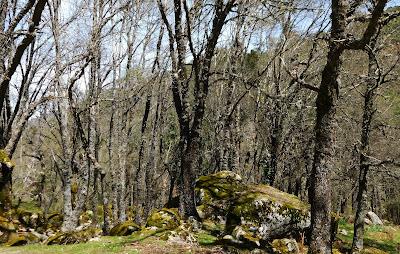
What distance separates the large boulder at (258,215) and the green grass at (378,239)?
537 centimetres

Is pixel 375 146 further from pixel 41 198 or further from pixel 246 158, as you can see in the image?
pixel 41 198

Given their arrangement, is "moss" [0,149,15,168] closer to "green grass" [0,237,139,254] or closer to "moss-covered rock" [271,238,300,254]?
"green grass" [0,237,139,254]

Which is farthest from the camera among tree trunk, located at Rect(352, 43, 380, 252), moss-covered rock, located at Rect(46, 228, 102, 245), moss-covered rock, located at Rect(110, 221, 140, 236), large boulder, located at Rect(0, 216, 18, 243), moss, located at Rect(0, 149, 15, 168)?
tree trunk, located at Rect(352, 43, 380, 252)

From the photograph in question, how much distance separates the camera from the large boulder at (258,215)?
1162 cm

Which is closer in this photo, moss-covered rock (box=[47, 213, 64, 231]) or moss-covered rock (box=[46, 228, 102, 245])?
moss-covered rock (box=[46, 228, 102, 245])

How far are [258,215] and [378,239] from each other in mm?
12390

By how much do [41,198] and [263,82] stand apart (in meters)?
24.7

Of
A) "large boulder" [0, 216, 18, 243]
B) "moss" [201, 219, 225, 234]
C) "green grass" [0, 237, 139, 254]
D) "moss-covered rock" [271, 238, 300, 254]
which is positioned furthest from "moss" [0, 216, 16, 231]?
"moss-covered rock" [271, 238, 300, 254]

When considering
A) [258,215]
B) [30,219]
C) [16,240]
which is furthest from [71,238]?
[30,219]

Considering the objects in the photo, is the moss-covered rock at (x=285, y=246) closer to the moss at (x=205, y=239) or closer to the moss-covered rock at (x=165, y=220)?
the moss at (x=205, y=239)

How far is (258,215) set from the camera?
12102mm

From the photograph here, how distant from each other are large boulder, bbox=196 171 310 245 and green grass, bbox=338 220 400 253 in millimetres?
5372

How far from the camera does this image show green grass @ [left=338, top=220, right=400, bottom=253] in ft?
59.6

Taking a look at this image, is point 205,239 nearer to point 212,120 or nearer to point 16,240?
point 16,240
